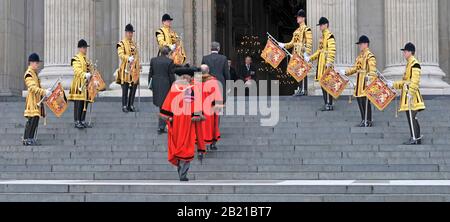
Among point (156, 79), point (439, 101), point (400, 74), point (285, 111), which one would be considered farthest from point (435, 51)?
point (156, 79)

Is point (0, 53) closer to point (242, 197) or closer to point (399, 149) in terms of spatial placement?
point (399, 149)

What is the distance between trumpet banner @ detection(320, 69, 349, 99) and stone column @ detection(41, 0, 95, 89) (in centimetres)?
827

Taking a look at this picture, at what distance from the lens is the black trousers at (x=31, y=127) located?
21062 mm

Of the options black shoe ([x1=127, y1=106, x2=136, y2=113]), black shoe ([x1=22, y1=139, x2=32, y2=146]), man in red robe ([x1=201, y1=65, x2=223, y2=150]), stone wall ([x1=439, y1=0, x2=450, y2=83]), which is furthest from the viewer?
stone wall ([x1=439, y1=0, x2=450, y2=83])

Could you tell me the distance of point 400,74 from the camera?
26719 millimetres

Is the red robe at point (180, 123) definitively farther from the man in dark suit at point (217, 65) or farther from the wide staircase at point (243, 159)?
the man in dark suit at point (217, 65)

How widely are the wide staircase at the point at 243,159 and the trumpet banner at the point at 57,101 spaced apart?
0.53 m

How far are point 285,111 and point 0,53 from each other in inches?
433

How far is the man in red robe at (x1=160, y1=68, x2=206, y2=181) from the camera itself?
56.0ft

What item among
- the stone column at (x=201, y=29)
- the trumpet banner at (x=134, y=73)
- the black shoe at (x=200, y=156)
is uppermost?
the stone column at (x=201, y=29)

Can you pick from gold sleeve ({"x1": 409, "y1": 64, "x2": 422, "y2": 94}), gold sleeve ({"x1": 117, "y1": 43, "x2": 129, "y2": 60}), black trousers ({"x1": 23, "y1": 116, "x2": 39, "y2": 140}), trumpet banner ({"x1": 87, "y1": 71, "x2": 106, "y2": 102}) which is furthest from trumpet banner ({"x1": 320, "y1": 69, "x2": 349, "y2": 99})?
black trousers ({"x1": 23, "y1": 116, "x2": 39, "y2": 140})

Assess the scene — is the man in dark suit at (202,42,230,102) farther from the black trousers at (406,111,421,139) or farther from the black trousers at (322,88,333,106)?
the black trousers at (406,111,421,139)

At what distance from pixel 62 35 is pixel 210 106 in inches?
365

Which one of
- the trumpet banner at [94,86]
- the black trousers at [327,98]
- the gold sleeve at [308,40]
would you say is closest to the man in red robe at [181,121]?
the trumpet banner at [94,86]
